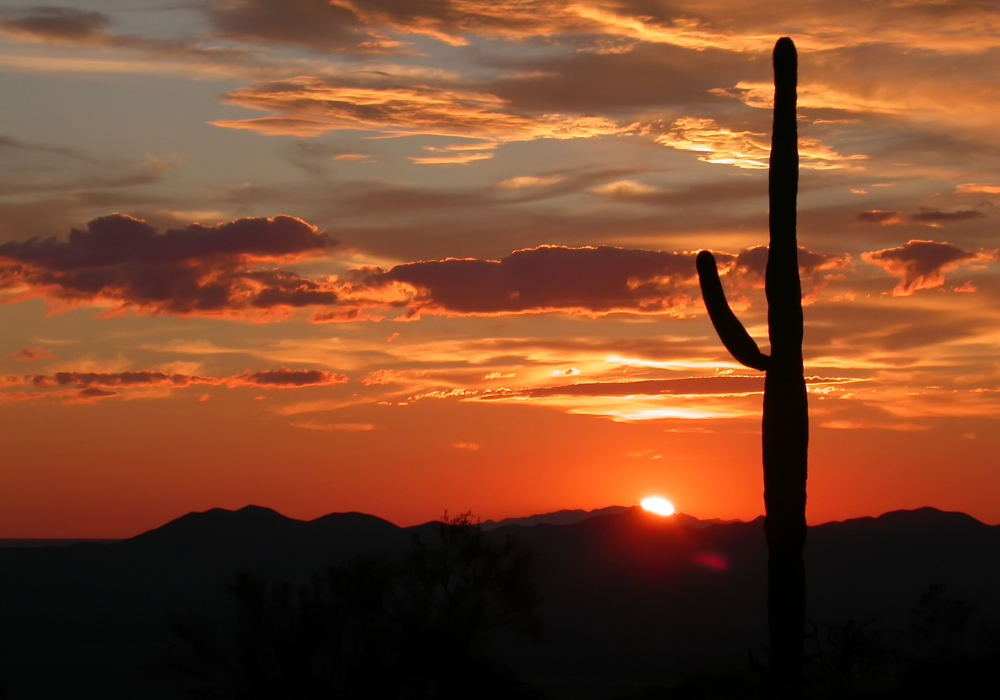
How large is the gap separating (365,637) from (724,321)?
12.4 meters

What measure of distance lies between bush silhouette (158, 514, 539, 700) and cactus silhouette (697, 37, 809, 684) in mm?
10137

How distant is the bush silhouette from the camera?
2514 cm

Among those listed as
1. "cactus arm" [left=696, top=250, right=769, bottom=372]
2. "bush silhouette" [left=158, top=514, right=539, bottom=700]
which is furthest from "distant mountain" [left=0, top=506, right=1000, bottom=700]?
"cactus arm" [left=696, top=250, right=769, bottom=372]

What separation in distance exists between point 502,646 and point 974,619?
88.8 feet

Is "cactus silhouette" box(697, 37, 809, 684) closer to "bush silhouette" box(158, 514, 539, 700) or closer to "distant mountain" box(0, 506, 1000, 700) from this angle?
"bush silhouette" box(158, 514, 539, 700)

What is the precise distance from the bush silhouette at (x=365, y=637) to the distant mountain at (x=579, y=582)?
30.2 metres

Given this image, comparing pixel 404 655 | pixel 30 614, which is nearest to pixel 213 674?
pixel 404 655

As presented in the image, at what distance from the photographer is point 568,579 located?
82.9 meters

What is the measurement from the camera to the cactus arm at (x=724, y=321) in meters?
17.6

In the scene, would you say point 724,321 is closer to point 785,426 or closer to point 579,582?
point 785,426

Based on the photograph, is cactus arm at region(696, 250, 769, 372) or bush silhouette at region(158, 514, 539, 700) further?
bush silhouette at region(158, 514, 539, 700)

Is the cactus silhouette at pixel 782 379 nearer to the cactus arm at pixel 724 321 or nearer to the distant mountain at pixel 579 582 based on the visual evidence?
the cactus arm at pixel 724 321

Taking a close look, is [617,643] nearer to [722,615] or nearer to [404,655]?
[722,615]

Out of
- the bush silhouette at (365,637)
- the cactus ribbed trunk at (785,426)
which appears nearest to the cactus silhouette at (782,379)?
the cactus ribbed trunk at (785,426)
